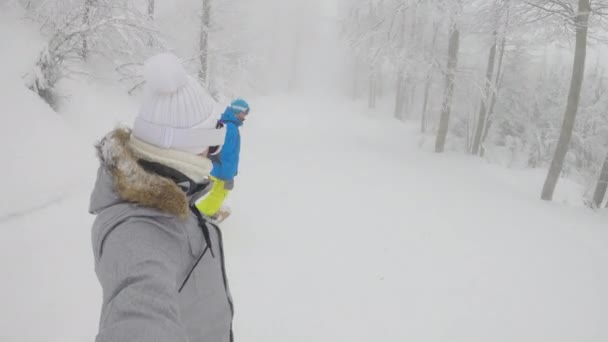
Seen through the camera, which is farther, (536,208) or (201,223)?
(536,208)

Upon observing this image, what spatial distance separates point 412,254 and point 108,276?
5.24 metres

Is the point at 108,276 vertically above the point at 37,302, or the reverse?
the point at 108,276

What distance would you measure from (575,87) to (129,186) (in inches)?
432

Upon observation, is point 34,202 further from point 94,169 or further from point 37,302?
point 37,302

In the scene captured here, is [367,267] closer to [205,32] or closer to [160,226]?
[160,226]

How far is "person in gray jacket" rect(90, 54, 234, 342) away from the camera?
40.5 inches

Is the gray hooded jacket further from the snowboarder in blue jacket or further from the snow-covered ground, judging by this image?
the snowboarder in blue jacket

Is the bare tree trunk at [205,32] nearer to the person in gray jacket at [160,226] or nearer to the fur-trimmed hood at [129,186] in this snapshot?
the person in gray jacket at [160,226]

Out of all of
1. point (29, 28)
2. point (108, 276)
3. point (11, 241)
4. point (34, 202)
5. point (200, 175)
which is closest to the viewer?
point (108, 276)

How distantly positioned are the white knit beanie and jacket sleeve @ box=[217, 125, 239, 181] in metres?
3.29

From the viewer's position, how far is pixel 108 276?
1.08m

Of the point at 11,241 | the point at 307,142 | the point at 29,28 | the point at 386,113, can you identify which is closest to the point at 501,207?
the point at 307,142

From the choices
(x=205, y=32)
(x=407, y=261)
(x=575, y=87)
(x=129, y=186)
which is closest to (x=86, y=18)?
(x=205, y=32)

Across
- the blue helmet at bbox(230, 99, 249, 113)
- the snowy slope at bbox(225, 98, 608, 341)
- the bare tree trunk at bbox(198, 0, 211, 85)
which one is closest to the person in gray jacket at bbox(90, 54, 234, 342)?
the snowy slope at bbox(225, 98, 608, 341)
